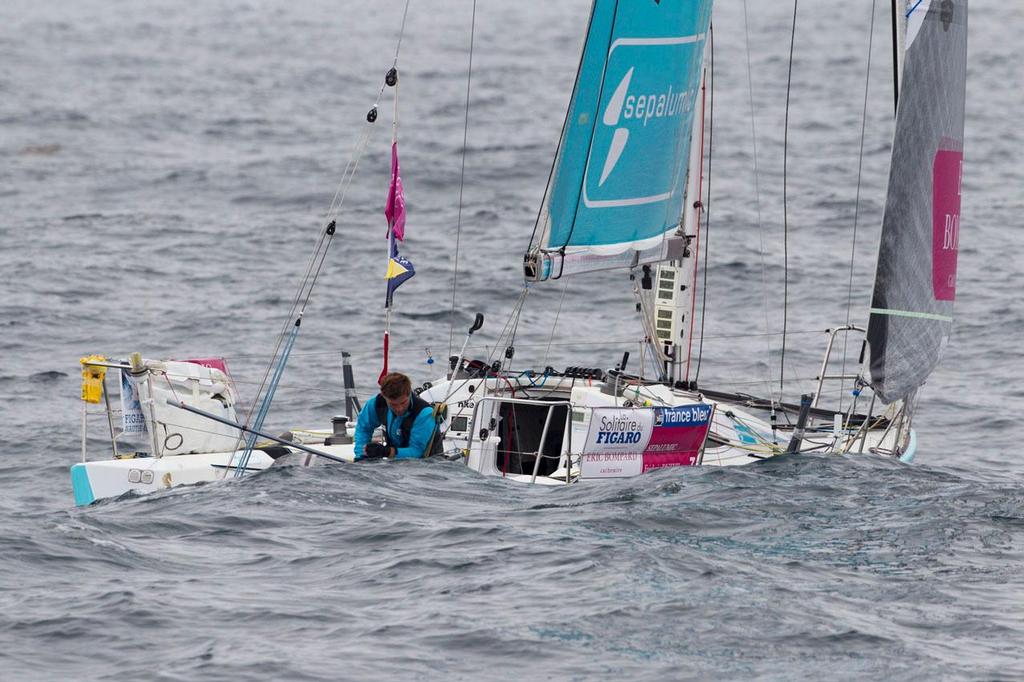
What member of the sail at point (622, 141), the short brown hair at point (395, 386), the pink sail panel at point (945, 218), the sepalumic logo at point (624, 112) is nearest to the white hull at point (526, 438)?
the short brown hair at point (395, 386)

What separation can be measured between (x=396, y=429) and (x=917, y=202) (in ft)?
14.2

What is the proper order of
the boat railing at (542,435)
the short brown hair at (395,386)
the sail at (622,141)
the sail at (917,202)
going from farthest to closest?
the sail at (622,141) < the sail at (917,202) < the boat railing at (542,435) < the short brown hair at (395,386)

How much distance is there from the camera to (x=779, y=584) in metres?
8.82

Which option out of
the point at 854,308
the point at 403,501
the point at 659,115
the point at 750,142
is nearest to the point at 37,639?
the point at 403,501

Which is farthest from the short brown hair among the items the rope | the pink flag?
the pink flag

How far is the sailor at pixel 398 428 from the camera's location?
1165 centimetres

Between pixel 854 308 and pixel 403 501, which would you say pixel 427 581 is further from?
pixel 854 308

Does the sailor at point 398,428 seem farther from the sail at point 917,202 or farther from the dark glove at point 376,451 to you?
the sail at point 917,202

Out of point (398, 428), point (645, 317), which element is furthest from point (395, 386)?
point (645, 317)

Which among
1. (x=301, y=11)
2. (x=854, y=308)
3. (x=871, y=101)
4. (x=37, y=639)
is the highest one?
(x=301, y=11)

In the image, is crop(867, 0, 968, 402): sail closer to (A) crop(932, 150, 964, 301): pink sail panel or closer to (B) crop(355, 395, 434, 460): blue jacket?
(A) crop(932, 150, 964, 301): pink sail panel

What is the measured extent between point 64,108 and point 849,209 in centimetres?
2112

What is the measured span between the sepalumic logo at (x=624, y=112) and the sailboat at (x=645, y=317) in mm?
15

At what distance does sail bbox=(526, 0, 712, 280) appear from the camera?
40.4 feet
